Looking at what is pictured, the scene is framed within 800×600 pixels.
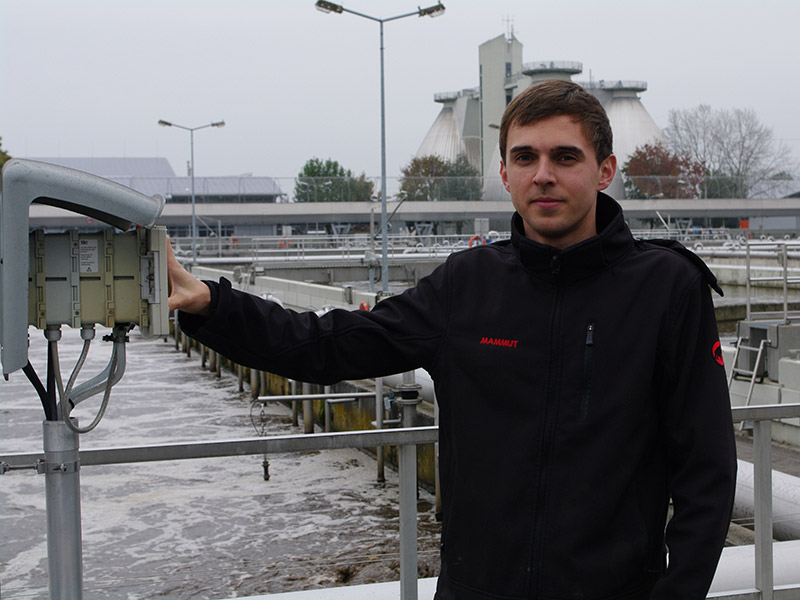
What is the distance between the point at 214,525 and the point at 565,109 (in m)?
10.4

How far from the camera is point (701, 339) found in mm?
1986

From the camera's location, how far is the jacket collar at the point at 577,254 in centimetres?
200

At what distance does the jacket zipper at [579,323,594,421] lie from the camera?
6.44 ft

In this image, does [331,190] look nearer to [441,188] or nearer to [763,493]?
[441,188]

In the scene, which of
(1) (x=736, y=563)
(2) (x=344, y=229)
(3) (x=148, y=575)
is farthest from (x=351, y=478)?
(2) (x=344, y=229)

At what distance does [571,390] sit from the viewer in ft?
6.48

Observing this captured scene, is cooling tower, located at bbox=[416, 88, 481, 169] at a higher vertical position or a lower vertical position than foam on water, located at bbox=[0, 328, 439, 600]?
higher

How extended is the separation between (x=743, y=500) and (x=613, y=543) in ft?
12.1

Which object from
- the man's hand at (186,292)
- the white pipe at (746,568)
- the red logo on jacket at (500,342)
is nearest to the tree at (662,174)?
the white pipe at (746,568)

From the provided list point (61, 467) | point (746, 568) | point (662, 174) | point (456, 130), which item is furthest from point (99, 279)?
point (456, 130)

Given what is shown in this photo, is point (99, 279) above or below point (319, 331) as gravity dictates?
above

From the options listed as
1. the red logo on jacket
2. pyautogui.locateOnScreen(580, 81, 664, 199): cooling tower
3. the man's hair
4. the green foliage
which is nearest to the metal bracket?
the red logo on jacket

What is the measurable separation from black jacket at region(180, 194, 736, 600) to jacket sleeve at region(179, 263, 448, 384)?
27 mm

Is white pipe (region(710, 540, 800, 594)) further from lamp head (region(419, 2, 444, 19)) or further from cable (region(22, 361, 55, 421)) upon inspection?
lamp head (region(419, 2, 444, 19))
